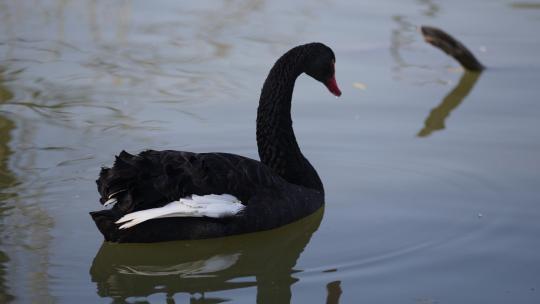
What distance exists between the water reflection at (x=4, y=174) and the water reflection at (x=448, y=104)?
2.81 metres

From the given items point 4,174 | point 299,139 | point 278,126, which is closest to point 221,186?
point 278,126

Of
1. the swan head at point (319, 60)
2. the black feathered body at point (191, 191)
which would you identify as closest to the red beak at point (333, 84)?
the swan head at point (319, 60)

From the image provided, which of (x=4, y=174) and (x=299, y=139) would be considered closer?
(x=4, y=174)

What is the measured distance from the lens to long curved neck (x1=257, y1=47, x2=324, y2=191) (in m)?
5.96

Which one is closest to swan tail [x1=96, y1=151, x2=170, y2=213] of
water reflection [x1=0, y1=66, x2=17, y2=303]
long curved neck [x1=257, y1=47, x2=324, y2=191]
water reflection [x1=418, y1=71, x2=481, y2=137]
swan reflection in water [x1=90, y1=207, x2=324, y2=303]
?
swan reflection in water [x1=90, y1=207, x2=324, y2=303]

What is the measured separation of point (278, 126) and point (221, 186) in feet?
2.91

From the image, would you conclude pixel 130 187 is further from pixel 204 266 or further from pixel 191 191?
pixel 204 266

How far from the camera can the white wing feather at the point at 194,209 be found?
4.88m

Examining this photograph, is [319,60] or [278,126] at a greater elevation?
[319,60]

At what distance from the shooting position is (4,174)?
610cm

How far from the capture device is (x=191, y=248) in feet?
17.3

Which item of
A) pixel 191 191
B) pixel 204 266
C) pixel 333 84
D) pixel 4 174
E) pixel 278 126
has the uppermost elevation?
pixel 333 84

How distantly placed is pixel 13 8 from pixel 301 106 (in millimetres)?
3857

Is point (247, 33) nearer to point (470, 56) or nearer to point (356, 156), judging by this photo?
point (470, 56)
